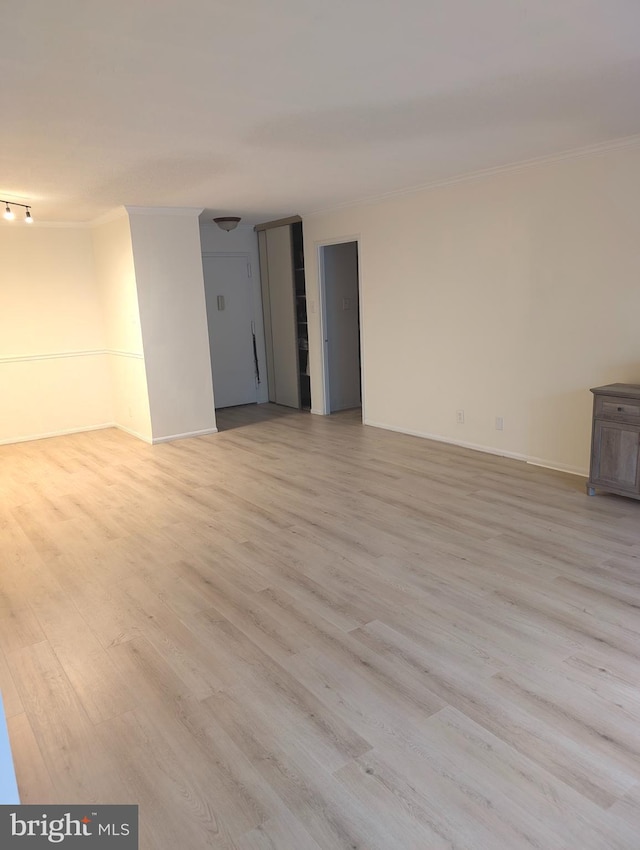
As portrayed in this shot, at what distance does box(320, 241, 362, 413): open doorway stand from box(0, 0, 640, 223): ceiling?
2.49m

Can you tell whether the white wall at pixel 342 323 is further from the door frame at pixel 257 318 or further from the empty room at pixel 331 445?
the door frame at pixel 257 318

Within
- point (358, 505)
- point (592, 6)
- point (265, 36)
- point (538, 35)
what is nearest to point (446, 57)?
point (538, 35)

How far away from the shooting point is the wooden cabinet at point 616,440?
383 cm

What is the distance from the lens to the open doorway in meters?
7.01

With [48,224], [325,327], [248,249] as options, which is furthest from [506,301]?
[48,224]

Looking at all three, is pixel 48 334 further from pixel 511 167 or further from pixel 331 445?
pixel 511 167

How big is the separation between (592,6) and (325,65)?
0.99 m

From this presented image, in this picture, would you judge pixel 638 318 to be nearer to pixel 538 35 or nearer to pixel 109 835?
pixel 538 35

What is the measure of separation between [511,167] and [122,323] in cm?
417

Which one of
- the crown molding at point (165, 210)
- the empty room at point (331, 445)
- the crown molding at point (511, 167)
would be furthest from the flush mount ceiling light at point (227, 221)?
the crown molding at point (511, 167)

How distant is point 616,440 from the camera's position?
12.9 ft

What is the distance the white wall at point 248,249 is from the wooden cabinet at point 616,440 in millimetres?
5066

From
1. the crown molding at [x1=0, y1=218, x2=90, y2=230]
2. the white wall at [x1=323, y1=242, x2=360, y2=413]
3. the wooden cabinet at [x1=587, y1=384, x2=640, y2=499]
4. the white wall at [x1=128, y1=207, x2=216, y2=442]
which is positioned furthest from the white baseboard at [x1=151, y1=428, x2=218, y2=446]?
the wooden cabinet at [x1=587, y1=384, x2=640, y2=499]

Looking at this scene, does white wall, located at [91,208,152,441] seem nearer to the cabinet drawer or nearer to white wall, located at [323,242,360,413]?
white wall, located at [323,242,360,413]
